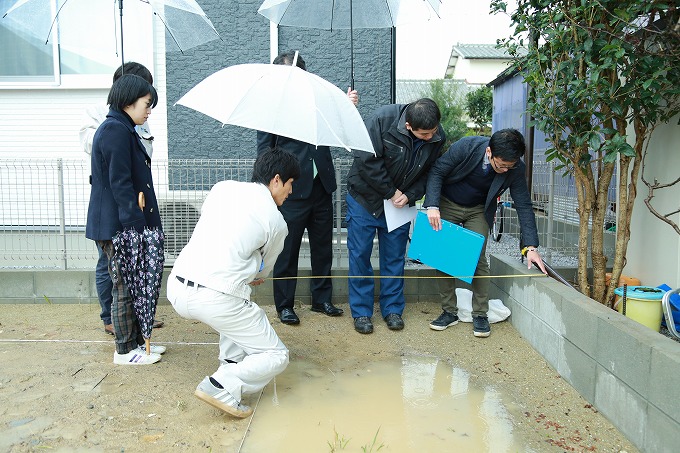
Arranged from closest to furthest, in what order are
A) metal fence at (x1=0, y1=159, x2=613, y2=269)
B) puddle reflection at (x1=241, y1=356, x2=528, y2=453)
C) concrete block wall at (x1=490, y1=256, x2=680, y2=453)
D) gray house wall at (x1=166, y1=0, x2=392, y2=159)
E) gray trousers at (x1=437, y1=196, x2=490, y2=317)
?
concrete block wall at (x1=490, y1=256, x2=680, y2=453)
puddle reflection at (x1=241, y1=356, x2=528, y2=453)
gray trousers at (x1=437, y1=196, x2=490, y2=317)
metal fence at (x1=0, y1=159, x2=613, y2=269)
gray house wall at (x1=166, y1=0, x2=392, y2=159)

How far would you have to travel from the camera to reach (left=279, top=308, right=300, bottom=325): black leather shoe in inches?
196

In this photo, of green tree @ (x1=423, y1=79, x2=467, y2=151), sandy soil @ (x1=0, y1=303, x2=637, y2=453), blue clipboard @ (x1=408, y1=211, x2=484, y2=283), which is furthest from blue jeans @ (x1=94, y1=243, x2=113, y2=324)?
green tree @ (x1=423, y1=79, x2=467, y2=151)

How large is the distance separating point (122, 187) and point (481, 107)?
29633 millimetres

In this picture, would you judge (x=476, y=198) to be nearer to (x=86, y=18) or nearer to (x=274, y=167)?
(x=274, y=167)

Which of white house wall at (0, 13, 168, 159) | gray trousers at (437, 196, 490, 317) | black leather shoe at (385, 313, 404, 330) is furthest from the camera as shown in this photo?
white house wall at (0, 13, 168, 159)

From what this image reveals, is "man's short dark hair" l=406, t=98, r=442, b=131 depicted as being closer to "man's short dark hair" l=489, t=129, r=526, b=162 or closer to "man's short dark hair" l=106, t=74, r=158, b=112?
"man's short dark hair" l=489, t=129, r=526, b=162

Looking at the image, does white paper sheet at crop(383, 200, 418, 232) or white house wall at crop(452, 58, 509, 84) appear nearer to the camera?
white paper sheet at crop(383, 200, 418, 232)

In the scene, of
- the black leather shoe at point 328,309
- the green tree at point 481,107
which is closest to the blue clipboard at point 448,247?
the black leather shoe at point 328,309

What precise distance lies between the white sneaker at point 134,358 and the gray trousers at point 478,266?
2.28 metres

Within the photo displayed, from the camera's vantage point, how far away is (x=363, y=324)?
4812mm

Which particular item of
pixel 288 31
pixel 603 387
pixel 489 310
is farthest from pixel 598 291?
pixel 288 31

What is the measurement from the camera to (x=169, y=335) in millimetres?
4738

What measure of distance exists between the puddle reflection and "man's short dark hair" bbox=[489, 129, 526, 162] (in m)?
1.49

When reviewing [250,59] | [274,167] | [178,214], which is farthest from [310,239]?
[250,59]
